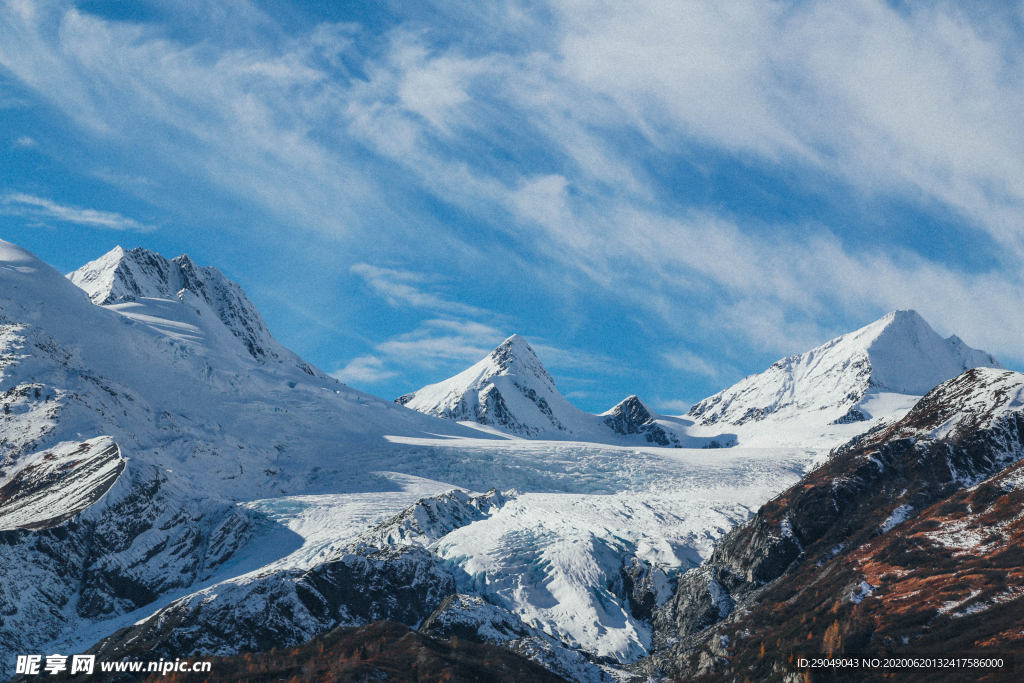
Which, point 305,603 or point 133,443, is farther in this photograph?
point 133,443

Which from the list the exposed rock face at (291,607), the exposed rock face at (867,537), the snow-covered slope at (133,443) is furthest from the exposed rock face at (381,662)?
the snow-covered slope at (133,443)

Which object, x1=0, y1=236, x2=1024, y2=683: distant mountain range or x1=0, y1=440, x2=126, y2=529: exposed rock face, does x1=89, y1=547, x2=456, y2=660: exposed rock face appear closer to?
x1=0, y1=236, x2=1024, y2=683: distant mountain range

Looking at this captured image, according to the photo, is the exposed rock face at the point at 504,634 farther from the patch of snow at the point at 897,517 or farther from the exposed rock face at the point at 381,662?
the patch of snow at the point at 897,517

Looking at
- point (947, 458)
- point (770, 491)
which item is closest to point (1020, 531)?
point (947, 458)

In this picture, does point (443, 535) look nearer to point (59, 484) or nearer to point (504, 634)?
point (504, 634)

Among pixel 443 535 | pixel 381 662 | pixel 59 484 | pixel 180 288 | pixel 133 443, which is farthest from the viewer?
pixel 180 288

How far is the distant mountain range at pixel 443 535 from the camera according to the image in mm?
40594

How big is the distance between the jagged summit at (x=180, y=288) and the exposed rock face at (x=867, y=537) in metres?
125

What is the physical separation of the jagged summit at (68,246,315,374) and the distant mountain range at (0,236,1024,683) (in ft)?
114

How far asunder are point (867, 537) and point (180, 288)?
155902 mm

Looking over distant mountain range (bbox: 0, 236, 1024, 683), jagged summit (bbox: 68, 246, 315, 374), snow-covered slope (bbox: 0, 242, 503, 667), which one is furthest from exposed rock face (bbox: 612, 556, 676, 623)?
jagged summit (bbox: 68, 246, 315, 374)

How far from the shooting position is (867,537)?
5047 centimetres

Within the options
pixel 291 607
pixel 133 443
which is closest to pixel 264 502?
pixel 133 443

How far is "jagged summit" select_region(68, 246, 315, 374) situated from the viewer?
147875 mm
